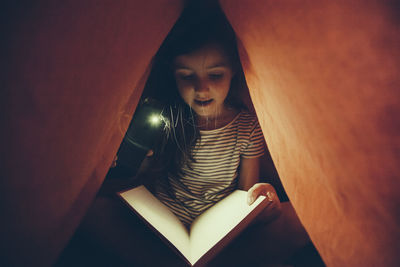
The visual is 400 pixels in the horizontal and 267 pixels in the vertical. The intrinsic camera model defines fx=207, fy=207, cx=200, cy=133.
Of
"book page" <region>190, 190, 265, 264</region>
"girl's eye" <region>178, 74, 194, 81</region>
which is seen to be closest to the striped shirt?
"book page" <region>190, 190, 265, 264</region>

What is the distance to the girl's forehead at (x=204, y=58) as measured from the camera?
2.32ft

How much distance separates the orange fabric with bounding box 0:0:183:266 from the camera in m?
0.30

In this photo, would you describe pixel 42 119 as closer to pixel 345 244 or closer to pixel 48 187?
pixel 48 187

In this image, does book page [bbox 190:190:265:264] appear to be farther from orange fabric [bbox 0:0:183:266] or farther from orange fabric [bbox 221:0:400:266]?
orange fabric [bbox 0:0:183:266]

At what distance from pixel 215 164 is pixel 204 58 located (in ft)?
1.65

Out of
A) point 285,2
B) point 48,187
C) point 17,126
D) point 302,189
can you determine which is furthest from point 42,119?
point 302,189

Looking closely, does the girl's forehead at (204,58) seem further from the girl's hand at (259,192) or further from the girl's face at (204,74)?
the girl's hand at (259,192)

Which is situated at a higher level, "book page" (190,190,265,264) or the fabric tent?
the fabric tent

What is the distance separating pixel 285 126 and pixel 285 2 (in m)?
0.25

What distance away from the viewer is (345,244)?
16.1 inches

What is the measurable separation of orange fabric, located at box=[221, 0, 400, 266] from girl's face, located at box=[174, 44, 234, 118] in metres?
0.24

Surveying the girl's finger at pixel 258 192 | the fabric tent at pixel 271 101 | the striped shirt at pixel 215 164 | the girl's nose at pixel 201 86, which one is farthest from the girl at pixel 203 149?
the fabric tent at pixel 271 101

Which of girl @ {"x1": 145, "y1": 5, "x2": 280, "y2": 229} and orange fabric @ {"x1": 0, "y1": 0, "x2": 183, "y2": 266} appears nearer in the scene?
orange fabric @ {"x1": 0, "y1": 0, "x2": 183, "y2": 266}

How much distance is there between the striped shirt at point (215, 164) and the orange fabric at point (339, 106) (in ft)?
1.53
